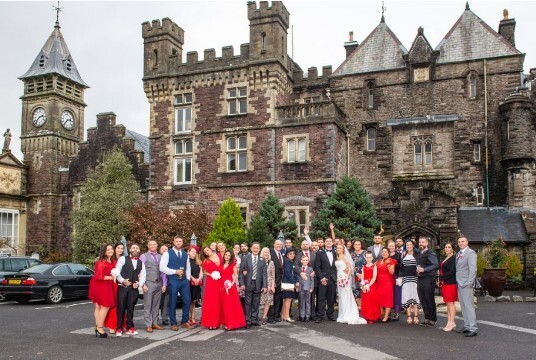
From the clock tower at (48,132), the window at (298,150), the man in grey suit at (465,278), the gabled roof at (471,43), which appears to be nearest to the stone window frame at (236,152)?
the window at (298,150)

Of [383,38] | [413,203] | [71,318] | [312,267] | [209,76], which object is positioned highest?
[383,38]

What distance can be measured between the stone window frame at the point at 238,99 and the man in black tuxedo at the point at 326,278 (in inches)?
662

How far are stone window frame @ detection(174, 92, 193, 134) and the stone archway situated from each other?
41.0 feet

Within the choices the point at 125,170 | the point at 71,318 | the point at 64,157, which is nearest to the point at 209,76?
the point at 125,170

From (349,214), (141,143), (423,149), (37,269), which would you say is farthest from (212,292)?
(141,143)

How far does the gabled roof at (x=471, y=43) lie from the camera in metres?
29.9

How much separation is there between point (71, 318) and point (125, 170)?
18.3m

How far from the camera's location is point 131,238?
92.4 feet

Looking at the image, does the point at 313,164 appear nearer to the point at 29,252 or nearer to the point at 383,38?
the point at 383,38

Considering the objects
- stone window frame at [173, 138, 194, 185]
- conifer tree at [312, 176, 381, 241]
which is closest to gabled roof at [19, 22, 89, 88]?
stone window frame at [173, 138, 194, 185]

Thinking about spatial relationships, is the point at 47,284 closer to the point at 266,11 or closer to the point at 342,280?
the point at 342,280

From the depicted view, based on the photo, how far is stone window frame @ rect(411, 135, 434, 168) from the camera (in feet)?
100

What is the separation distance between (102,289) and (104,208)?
19901 millimetres

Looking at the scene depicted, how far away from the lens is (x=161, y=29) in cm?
3259
